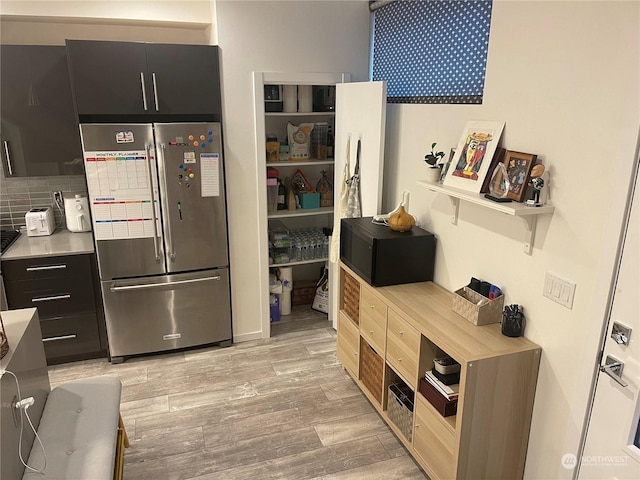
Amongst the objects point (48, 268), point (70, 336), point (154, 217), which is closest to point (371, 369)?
point (154, 217)

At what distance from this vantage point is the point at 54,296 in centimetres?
326

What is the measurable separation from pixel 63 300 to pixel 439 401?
262 centimetres

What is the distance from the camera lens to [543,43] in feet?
6.30

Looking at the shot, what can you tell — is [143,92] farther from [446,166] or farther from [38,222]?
[446,166]

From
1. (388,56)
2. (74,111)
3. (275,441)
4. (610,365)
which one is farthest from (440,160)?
(74,111)

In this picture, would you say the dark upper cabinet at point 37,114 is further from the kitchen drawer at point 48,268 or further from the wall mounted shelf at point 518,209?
the wall mounted shelf at point 518,209

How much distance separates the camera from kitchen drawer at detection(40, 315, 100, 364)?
3.32m

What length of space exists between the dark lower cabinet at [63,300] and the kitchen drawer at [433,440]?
2.35 m

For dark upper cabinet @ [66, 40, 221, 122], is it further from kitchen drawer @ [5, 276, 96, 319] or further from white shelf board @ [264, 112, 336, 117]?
kitchen drawer @ [5, 276, 96, 319]

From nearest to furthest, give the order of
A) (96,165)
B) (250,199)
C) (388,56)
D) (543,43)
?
(543,43), (96,165), (388,56), (250,199)

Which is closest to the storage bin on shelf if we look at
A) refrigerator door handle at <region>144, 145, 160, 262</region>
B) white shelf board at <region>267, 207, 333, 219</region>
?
white shelf board at <region>267, 207, 333, 219</region>

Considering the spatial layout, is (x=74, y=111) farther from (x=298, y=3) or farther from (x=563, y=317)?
(x=563, y=317)

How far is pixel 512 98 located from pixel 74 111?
2718 mm

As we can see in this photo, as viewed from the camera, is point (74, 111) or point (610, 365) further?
point (74, 111)
